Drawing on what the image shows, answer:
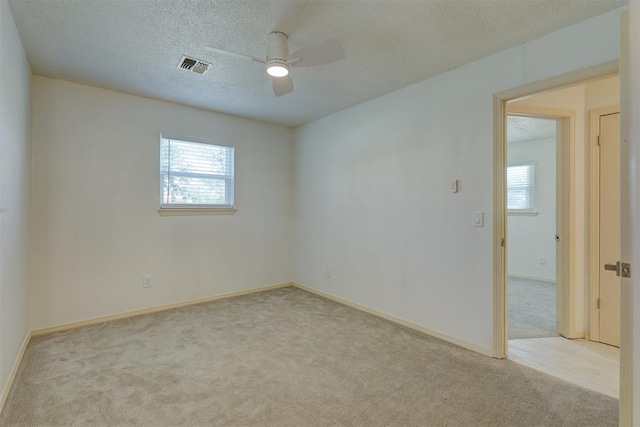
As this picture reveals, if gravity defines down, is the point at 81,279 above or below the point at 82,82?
below

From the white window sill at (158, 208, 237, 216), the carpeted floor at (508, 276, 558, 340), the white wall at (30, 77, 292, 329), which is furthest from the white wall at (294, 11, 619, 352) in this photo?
the white window sill at (158, 208, 237, 216)

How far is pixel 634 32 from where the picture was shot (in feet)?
2.40

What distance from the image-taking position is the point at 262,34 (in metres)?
2.22

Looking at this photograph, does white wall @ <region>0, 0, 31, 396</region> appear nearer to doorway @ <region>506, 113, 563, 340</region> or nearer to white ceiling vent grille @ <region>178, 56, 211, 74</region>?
white ceiling vent grille @ <region>178, 56, 211, 74</region>

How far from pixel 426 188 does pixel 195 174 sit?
281 cm

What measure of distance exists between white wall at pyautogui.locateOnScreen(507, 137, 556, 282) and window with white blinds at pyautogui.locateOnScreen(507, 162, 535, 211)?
80mm

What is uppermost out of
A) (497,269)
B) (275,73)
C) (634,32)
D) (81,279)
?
(275,73)

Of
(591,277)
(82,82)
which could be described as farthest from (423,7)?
(82,82)

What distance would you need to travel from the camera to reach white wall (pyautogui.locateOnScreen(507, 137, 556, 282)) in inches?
215

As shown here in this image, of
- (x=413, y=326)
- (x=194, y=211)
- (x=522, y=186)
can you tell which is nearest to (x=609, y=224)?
(x=413, y=326)

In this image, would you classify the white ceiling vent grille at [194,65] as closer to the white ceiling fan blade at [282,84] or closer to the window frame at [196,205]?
the white ceiling fan blade at [282,84]

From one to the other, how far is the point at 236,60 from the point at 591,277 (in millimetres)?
3753

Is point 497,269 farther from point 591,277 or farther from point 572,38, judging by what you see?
point 572,38

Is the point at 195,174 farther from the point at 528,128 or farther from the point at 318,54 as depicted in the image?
the point at 528,128
